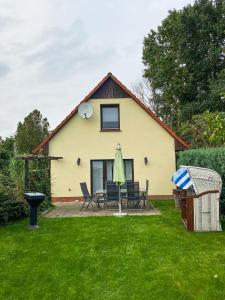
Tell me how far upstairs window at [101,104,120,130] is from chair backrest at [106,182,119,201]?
480cm

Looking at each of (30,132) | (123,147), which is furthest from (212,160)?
(30,132)

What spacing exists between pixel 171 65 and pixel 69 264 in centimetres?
2577

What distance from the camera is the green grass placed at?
5637mm

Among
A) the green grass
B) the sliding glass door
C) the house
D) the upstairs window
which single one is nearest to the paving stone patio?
the green grass

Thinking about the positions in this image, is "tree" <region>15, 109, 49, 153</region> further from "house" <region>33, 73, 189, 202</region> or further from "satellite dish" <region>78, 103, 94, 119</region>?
"satellite dish" <region>78, 103, 94, 119</region>

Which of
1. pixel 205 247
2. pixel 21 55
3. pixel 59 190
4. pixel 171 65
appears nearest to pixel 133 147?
pixel 59 190

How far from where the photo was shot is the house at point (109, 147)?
16375mm

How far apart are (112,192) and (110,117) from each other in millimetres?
5410

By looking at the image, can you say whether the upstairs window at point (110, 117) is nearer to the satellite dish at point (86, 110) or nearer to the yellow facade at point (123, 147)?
the yellow facade at point (123, 147)

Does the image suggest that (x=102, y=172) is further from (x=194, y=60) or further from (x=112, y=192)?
(x=194, y=60)

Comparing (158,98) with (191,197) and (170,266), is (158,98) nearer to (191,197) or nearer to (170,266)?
(191,197)

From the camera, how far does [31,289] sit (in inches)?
227

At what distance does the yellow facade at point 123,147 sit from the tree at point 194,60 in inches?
452

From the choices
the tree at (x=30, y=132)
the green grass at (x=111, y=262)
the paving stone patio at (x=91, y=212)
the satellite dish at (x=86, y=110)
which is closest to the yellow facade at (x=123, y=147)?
the satellite dish at (x=86, y=110)
